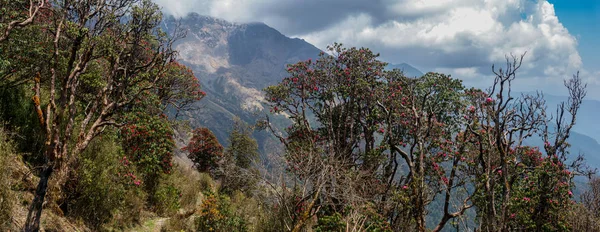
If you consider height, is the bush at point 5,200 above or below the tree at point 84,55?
below

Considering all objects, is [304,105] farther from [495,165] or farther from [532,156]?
[532,156]

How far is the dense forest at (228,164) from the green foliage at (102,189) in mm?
51

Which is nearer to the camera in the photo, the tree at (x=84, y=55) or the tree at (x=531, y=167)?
the tree at (x=84, y=55)

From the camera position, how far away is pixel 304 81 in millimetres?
23391

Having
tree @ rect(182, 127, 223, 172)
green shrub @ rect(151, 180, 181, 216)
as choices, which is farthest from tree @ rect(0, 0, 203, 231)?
tree @ rect(182, 127, 223, 172)

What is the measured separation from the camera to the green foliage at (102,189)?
10211mm

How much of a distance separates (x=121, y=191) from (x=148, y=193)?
184 inches

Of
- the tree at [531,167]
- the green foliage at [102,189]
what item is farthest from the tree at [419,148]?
the green foliage at [102,189]

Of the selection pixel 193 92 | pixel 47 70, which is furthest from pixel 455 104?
pixel 193 92

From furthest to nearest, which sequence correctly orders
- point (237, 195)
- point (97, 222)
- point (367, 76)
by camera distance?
1. point (237, 195)
2. point (367, 76)
3. point (97, 222)

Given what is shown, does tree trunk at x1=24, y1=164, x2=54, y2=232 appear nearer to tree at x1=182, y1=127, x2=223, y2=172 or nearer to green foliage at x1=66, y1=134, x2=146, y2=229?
green foliage at x1=66, y1=134, x2=146, y2=229

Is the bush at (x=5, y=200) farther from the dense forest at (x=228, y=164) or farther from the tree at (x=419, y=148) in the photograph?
the tree at (x=419, y=148)

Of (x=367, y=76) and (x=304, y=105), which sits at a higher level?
(x=367, y=76)

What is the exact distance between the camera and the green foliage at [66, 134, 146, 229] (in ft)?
33.5
